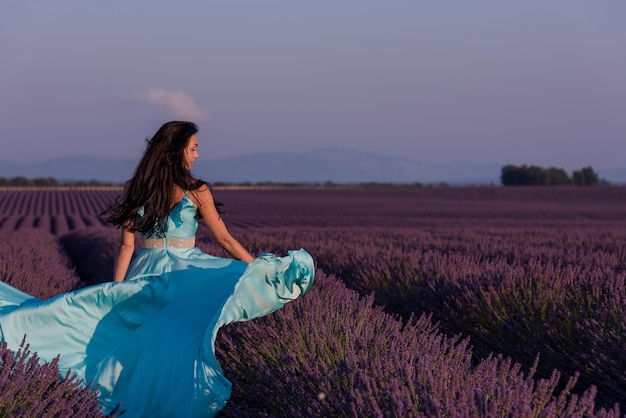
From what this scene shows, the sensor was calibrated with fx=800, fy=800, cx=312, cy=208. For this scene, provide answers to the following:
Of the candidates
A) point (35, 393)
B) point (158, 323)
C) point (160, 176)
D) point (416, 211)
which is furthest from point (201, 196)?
point (416, 211)

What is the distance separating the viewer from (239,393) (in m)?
3.75

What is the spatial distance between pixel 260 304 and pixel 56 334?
104 centimetres

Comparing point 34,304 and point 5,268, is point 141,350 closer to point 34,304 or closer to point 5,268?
point 34,304

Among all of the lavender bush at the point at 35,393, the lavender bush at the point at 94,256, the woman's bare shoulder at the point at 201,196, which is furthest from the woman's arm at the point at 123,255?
the lavender bush at the point at 94,256

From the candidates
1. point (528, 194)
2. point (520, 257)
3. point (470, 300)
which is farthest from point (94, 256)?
point (528, 194)

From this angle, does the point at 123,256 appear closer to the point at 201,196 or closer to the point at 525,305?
the point at 201,196

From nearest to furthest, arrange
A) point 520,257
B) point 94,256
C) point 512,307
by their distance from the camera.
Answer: point 512,307 → point 520,257 → point 94,256

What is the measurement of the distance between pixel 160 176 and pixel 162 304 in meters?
0.68

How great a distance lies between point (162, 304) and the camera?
4246 millimetres

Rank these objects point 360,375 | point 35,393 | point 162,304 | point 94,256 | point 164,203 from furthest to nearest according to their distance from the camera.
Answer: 1. point 94,256
2. point 164,203
3. point 162,304
4. point 35,393
5. point 360,375

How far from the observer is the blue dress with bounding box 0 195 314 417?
3.70 m

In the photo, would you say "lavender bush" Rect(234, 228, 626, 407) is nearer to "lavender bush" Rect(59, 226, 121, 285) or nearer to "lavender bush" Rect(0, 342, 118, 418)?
"lavender bush" Rect(0, 342, 118, 418)

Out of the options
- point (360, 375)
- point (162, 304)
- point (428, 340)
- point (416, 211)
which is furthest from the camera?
point (416, 211)

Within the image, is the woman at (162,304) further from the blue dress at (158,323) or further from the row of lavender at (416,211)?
the row of lavender at (416,211)
